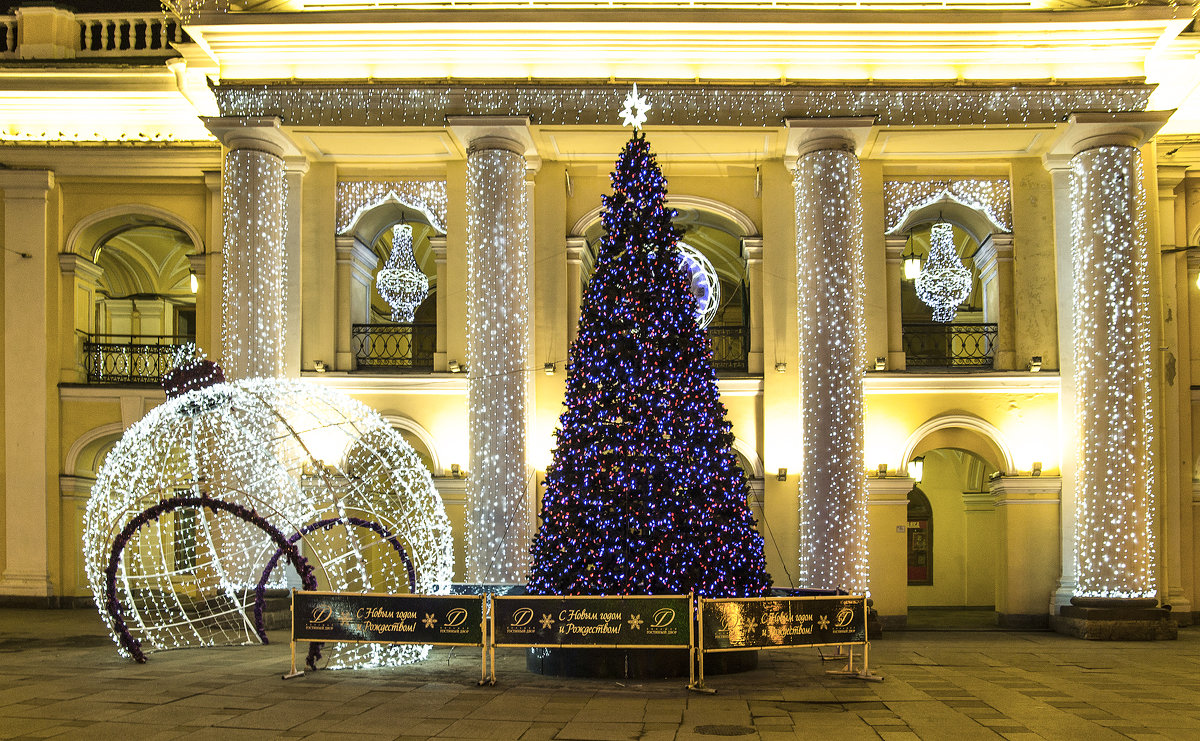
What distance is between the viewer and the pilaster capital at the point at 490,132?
19.6 meters

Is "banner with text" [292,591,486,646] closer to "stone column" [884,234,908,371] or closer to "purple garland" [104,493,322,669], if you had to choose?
"purple garland" [104,493,322,669]

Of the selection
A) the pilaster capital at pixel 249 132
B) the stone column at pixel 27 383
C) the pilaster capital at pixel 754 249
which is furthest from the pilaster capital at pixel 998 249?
the stone column at pixel 27 383

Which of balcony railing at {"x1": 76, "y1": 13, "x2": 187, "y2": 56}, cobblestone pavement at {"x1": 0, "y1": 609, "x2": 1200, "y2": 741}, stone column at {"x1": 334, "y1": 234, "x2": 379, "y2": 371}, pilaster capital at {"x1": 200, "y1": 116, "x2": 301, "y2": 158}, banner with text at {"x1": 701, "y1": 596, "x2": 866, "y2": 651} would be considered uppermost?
balcony railing at {"x1": 76, "y1": 13, "x2": 187, "y2": 56}

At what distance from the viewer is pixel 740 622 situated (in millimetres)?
12078

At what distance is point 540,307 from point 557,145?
3.17 meters

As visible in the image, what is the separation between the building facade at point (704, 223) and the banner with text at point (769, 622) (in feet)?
Result: 21.9

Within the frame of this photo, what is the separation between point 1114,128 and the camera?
19.7 meters

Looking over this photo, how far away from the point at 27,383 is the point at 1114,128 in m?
22.0

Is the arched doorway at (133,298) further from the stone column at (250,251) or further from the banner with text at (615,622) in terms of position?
the banner with text at (615,622)

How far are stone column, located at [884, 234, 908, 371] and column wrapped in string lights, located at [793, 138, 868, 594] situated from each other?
1.42 meters

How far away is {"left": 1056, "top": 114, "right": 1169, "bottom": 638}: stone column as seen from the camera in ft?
63.1

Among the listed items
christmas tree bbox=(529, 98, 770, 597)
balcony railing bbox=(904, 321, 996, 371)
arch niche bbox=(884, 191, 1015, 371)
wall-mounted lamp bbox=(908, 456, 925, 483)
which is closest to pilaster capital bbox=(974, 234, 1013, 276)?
arch niche bbox=(884, 191, 1015, 371)

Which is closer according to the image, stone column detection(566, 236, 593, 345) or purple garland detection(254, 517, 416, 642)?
purple garland detection(254, 517, 416, 642)

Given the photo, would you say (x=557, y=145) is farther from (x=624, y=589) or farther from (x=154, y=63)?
(x=624, y=589)
